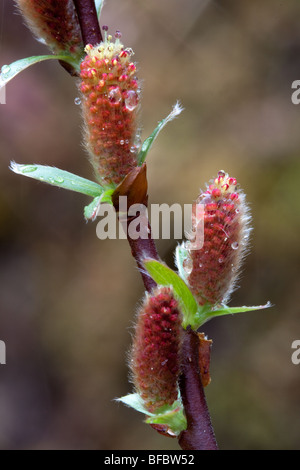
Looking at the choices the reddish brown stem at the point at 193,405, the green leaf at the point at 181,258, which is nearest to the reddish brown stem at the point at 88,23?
the green leaf at the point at 181,258

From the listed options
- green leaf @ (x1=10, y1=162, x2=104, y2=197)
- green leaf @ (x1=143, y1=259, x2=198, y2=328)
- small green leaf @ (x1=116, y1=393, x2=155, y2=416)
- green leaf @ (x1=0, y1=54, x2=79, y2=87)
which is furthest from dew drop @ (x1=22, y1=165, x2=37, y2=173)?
small green leaf @ (x1=116, y1=393, x2=155, y2=416)

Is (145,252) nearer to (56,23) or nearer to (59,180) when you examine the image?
(59,180)

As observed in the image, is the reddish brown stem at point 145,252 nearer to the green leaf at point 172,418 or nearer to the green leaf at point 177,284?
the green leaf at point 177,284

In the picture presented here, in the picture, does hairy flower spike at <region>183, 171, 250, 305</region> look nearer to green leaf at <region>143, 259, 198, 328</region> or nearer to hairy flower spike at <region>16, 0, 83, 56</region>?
green leaf at <region>143, 259, 198, 328</region>

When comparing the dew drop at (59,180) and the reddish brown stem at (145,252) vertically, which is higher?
the dew drop at (59,180)

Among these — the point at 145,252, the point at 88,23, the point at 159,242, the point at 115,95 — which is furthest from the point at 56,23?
the point at 159,242

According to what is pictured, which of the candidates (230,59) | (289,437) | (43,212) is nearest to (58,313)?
(43,212)

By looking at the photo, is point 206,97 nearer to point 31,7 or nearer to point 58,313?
point 58,313
